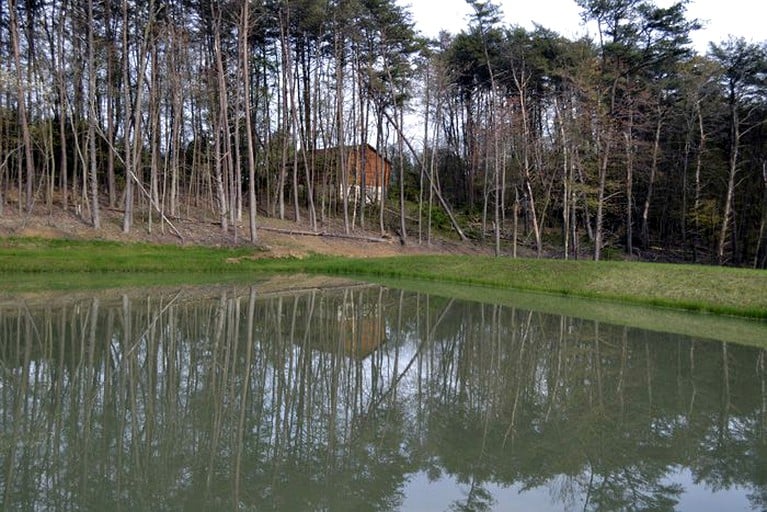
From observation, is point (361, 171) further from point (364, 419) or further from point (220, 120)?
point (364, 419)

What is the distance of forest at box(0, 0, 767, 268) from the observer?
29953 millimetres

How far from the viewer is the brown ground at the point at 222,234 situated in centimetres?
2684

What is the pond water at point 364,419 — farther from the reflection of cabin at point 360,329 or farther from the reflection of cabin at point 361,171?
the reflection of cabin at point 361,171

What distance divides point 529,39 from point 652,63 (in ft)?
24.3

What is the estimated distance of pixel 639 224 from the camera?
47469 millimetres

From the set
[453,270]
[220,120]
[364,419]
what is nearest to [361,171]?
[220,120]

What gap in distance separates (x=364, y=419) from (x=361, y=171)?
115 ft

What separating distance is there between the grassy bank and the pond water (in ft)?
24.8

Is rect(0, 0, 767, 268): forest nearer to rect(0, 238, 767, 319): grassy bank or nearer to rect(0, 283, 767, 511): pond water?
rect(0, 238, 767, 319): grassy bank

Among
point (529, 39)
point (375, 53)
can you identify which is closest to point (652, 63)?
point (529, 39)

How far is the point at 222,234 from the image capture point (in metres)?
31.8

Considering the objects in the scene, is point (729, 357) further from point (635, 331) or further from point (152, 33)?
point (152, 33)

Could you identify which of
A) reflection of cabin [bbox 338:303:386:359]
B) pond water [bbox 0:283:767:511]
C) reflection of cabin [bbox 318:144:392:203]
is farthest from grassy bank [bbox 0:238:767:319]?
reflection of cabin [bbox 318:144:392:203]

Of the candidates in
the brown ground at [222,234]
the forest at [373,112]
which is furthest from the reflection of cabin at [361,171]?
the brown ground at [222,234]
